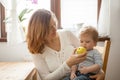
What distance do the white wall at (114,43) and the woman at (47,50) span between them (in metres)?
0.84

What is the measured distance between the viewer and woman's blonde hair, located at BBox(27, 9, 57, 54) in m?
1.74

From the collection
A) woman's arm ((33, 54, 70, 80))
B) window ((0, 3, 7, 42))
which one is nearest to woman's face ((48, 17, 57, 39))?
woman's arm ((33, 54, 70, 80))

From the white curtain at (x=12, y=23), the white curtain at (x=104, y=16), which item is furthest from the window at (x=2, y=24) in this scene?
the white curtain at (x=104, y=16)

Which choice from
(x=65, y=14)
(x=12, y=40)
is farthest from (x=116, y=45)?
(x=12, y=40)

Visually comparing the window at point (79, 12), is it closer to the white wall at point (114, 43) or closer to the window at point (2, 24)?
the white wall at point (114, 43)

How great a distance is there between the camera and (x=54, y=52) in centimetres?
181

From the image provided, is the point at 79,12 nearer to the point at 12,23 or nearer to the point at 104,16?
the point at 104,16

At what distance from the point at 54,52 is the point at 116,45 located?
98 centimetres

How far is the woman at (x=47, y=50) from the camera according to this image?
1.71 metres

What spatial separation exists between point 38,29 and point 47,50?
0.18m

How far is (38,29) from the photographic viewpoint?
1.74 meters

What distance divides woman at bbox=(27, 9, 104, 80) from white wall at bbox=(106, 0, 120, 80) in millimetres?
837

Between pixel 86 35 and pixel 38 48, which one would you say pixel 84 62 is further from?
pixel 38 48

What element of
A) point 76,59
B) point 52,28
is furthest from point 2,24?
point 76,59
